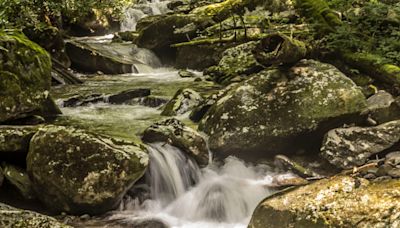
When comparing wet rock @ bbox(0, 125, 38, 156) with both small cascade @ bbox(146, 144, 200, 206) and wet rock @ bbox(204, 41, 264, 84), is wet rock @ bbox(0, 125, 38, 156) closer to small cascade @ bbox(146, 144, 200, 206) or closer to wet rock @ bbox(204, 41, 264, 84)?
small cascade @ bbox(146, 144, 200, 206)

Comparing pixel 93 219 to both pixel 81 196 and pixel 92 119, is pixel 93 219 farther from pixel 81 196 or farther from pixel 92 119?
pixel 92 119

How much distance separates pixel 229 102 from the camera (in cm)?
664

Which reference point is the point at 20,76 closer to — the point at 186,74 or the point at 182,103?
the point at 182,103

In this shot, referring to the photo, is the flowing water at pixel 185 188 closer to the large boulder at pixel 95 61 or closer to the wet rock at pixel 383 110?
the wet rock at pixel 383 110

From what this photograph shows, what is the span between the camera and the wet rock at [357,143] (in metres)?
5.46

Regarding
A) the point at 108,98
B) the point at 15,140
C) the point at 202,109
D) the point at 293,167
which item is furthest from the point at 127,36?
the point at 293,167

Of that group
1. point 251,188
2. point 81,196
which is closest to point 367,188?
point 251,188

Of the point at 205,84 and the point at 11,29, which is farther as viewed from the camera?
the point at 205,84

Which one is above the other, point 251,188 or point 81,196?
point 81,196

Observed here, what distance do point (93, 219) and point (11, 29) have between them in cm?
461

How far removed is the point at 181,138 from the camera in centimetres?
597

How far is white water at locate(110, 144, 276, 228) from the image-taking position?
5.18 m

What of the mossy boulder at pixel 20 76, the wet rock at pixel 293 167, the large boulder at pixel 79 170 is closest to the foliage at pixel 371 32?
the wet rock at pixel 293 167

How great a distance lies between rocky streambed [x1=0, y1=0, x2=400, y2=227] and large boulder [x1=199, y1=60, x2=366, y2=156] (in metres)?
0.02
